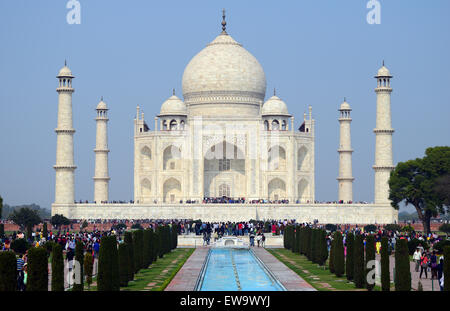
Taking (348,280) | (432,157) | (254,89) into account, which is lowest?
(348,280)

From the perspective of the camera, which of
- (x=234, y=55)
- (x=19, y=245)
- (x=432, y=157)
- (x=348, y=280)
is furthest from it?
(x=234, y=55)

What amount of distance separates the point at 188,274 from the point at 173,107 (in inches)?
1323

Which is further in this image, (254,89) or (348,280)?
(254,89)

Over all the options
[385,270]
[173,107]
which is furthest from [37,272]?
[173,107]

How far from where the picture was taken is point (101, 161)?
5334 cm

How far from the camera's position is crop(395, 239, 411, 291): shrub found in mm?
16750

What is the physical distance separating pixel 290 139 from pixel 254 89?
5386 mm

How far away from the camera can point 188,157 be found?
173ft

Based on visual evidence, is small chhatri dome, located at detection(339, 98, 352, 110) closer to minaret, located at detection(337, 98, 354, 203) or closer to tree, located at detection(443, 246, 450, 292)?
minaret, located at detection(337, 98, 354, 203)

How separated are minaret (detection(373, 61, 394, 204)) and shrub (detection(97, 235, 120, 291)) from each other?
32.8 metres

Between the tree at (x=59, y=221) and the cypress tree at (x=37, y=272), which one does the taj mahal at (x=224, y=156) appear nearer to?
the tree at (x=59, y=221)
